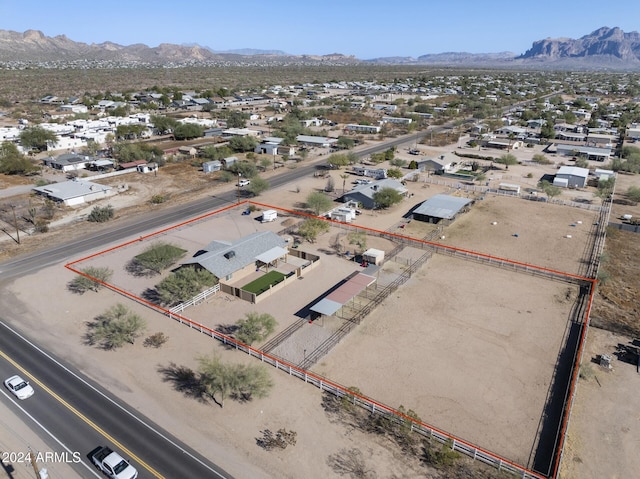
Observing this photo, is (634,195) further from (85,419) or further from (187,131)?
(187,131)

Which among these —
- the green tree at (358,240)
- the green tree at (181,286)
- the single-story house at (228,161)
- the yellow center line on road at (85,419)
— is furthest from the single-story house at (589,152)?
the yellow center line on road at (85,419)

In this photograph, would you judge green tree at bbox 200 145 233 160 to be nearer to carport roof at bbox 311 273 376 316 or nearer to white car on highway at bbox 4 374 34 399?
carport roof at bbox 311 273 376 316

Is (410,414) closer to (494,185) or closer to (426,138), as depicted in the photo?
(494,185)

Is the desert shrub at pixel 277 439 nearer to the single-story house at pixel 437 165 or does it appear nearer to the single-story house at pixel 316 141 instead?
the single-story house at pixel 437 165

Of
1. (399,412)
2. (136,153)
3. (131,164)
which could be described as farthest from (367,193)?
(136,153)

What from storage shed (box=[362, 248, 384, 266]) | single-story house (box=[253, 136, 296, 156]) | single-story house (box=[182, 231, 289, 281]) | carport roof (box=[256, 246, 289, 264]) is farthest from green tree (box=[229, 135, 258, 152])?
storage shed (box=[362, 248, 384, 266])
